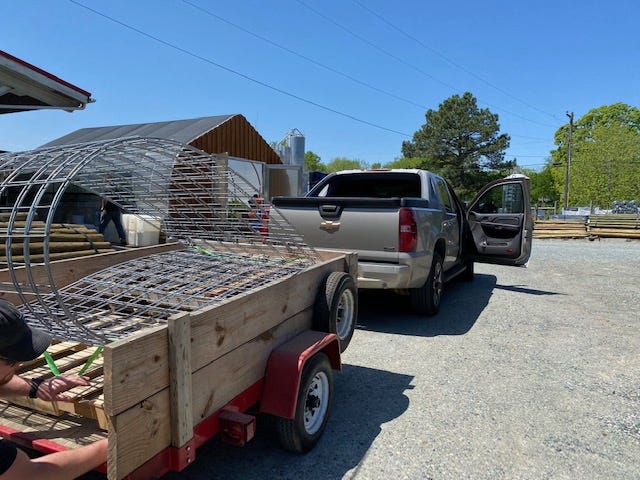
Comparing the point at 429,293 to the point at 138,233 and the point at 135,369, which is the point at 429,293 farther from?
the point at 138,233

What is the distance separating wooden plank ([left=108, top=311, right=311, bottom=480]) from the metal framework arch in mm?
557

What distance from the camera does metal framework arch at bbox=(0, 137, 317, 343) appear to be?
236 cm

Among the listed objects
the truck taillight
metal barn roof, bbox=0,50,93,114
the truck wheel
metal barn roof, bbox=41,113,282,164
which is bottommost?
the truck wheel

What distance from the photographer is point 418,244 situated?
5406mm

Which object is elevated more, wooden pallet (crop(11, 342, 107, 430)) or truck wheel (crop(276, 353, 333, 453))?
wooden pallet (crop(11, 342, 107, 430))

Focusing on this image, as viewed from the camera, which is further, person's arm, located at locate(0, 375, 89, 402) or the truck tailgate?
the truck tailgate

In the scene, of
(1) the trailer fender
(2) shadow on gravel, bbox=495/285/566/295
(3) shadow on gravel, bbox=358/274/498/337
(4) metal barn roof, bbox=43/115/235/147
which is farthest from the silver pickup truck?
(4) metal barn roof, bbox=43/115/235/147

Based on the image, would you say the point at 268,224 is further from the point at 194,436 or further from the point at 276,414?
the point at 194,436

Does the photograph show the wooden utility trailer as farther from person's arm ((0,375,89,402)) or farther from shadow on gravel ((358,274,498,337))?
shadow on gravel ((358,274,498,337))

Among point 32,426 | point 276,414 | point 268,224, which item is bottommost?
point 276,414

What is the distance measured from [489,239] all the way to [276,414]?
6.77m

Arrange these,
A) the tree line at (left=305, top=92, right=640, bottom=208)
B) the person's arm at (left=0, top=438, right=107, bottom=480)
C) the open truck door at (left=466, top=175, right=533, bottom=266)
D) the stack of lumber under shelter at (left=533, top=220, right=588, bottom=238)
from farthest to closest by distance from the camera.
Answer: the tree line at (left=305, top=92, right=640, bottom=208), the stack of lumber under shelter at (left=533, top=220, right=588, bottom=238), the open truck door at (left=466, top=175, right=533, bottom=266), the person's arm at (left=0, top=438, right=107, bottom=480)

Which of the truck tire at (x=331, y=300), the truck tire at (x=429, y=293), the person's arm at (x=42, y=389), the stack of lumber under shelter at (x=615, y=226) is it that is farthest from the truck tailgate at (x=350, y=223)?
the stack of lumber under shelter at (x=615, y=226)

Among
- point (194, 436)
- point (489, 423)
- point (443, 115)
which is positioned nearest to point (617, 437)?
point (489, 423)
